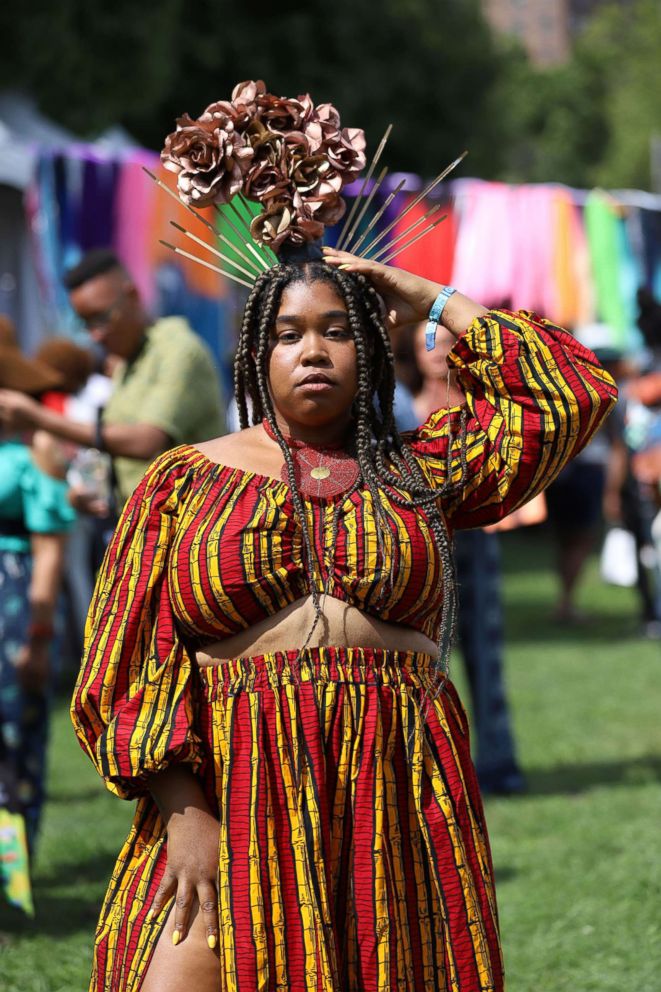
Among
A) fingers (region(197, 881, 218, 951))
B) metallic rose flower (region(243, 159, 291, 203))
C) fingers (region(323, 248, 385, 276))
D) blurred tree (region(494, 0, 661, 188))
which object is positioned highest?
blurred tree (region(494, 0, 661, 188))

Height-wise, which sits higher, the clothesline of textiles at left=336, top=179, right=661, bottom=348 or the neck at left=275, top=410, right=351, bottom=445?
the clothesline of textiles at left=336, top=179, right=661, bottom=348

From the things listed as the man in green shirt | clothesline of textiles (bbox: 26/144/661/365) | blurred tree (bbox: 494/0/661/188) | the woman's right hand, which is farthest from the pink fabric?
blurred tree (bbox: 494/0/661/188)

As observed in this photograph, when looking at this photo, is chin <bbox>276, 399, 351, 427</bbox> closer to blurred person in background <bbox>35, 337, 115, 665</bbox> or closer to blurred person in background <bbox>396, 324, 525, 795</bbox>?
blurred person in background <bbox>35, 337, 115, 665</bbox>

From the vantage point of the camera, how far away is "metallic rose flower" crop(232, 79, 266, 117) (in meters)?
3.26

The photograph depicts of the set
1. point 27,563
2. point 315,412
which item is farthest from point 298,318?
Answer: point 27,563

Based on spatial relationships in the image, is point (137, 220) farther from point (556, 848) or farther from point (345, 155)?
point (345, 155)

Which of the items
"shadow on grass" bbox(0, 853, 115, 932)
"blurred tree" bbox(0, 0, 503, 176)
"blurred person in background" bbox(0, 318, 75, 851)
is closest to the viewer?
"shadow on grass" bbox(0, 853, 115, 932)

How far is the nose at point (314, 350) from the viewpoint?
3123mm

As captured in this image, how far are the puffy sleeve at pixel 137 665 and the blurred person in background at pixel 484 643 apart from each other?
386cm

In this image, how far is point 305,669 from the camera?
3025 mm

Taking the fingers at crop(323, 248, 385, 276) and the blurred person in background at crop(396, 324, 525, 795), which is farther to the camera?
the blurred person in background at crop(396, 324, 525, 795)

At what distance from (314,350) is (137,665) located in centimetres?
71

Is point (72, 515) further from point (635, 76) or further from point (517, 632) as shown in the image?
point (635, 76)

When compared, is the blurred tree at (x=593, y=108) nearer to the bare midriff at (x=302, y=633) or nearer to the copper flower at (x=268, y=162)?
the copper flower at (x=268, y=162)
